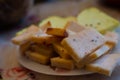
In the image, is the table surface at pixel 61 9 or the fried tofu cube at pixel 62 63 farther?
the table surface at pixel 61 9

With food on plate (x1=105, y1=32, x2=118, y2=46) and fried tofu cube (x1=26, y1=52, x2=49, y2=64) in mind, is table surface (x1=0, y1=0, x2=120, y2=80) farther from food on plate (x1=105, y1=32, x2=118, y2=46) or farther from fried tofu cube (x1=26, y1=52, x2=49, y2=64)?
food on plate (x1=105, y1=32, x2=118, y2=46)

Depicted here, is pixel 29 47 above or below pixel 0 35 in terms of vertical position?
below

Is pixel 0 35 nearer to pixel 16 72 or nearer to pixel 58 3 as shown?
pixel 16 72

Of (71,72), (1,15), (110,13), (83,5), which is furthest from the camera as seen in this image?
(83,5)

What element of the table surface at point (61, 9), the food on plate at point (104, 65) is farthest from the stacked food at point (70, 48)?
the table surface at point (61, 9)

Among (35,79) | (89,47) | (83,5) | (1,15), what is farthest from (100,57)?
(83,5)

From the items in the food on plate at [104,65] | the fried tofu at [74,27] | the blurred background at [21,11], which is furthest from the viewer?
the blurred background at [21,11]

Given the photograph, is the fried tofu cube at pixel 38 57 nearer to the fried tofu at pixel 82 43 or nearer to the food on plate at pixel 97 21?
the fried tofu at pixel 82 43
